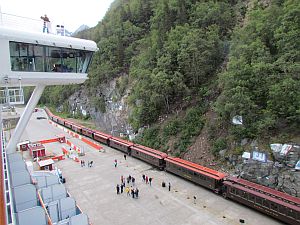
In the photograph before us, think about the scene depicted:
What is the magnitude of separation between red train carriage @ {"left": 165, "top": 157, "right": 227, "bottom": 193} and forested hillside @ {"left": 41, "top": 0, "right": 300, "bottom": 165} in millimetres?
3012

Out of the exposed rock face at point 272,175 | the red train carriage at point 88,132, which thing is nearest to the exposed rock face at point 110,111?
the red train carriage at point 88,132

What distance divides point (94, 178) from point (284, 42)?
22.0 metres

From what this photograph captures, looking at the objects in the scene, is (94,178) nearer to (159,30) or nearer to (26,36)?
(26,36)

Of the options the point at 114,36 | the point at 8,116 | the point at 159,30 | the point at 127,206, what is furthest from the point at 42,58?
the point at 114,36

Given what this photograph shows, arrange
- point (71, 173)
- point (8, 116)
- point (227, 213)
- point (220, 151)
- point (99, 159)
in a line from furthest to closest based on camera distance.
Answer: point (99, 159)
point (71, 173)
point (220, 151)
point (227, 213)
point (8, 116)

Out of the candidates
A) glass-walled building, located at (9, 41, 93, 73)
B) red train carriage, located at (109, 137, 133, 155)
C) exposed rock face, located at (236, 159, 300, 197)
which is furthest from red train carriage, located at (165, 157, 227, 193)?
glass-walled building, located at (9, 41, 93, 73)

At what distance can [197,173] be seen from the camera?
22.9m

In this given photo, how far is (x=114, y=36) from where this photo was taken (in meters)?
61.3

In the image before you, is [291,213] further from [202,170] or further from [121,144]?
[121,144]

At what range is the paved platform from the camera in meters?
18.3

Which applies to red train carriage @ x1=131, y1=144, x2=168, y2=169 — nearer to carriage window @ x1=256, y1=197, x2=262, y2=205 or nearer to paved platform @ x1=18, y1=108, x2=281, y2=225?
paved platform @ x1=18, y1=108, x2=281, y2=225

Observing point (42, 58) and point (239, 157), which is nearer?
point (42, 58)

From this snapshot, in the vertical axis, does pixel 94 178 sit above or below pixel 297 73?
below

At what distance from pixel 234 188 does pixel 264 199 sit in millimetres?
2505
